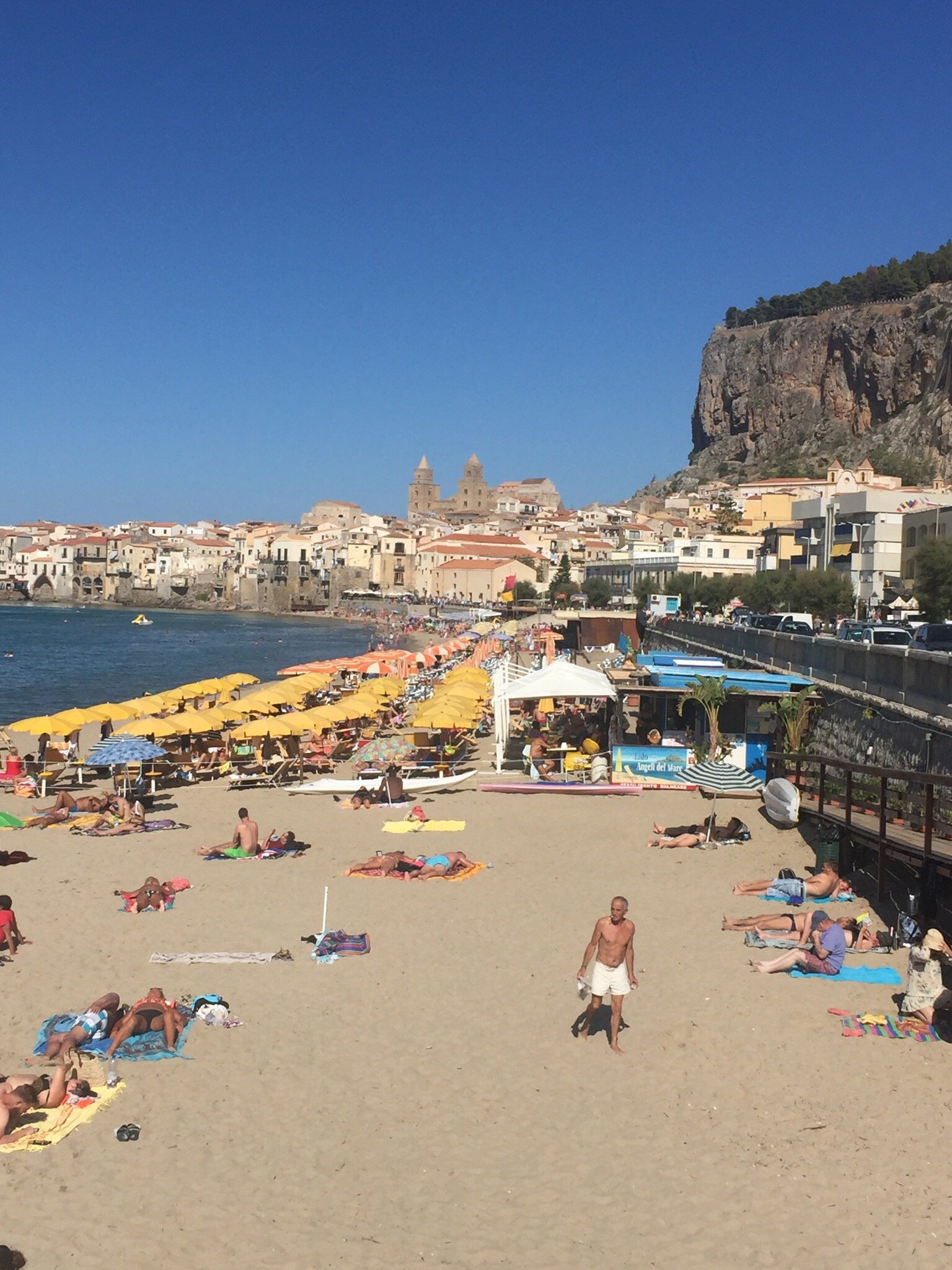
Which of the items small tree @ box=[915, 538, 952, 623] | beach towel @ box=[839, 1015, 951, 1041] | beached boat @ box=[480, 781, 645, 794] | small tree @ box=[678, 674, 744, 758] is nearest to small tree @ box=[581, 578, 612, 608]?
small tree @ box=[915, 538, 952, 623]

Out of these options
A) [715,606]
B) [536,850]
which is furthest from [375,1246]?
[715,606]

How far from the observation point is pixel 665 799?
13867 millimetres

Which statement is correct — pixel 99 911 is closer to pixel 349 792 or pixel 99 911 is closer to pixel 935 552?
pixel 349 792

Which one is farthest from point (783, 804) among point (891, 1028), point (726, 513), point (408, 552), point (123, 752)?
point (408, 552)

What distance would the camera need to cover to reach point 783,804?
12.2 metres

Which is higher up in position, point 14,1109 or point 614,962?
point 614,962

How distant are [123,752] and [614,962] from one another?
967cm

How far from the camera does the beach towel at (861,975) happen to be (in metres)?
7.80

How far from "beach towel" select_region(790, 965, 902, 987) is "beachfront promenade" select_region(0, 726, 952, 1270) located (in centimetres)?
14

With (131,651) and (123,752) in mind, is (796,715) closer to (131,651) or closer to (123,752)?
(123,752)

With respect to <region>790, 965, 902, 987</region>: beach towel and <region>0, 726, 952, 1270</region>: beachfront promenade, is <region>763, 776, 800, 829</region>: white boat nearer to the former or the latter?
<region>0, 726, 952, 1270</region>: beachfront promenade

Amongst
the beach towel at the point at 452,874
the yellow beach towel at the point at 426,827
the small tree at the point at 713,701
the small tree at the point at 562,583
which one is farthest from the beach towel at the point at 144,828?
the small tree at the point at 562,583

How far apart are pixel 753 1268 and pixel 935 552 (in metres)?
25.7

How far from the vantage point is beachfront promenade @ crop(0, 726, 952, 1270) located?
486cm
